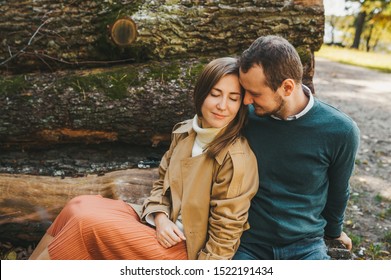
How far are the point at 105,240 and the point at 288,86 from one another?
1415 mm

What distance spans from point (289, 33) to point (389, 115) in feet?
16.6

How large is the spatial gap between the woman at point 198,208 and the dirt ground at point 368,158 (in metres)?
1.96

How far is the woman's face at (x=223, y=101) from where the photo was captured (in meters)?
2.47

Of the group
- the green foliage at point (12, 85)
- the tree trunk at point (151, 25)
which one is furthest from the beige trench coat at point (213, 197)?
the green foliage at point (12, 85)

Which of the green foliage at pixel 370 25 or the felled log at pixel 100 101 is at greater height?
the felled log at pixel 100 101

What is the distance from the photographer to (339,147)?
2.51m

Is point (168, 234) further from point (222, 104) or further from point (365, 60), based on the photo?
point (365, 60)

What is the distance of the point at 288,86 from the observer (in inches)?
97.5

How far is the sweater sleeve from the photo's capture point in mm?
2508

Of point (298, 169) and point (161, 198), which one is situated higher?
point (298, 169)

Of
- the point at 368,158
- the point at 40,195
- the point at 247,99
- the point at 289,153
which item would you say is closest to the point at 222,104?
the point at 247,99

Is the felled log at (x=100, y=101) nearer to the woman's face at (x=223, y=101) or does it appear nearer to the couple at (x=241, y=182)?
the couple at (x=241, y=182)

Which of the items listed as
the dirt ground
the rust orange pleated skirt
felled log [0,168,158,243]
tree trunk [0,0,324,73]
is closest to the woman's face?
the rust orange pleated skirt
